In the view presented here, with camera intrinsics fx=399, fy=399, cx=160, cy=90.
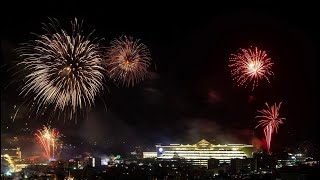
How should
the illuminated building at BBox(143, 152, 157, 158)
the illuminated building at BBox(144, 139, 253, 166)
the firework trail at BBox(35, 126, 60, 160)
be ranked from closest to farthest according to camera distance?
the firework trail at BBox(35, 126, 60, 160), the illuminated building at BBox(144, 139, 253, 166), the illuminated building at BBox(143, 152, 157, 158)

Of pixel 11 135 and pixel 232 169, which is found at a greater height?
pixel 11 135

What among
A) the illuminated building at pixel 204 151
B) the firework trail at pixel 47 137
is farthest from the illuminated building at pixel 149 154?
the firework trail at pixel 47 137

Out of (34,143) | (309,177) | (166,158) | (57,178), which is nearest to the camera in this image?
(309,177)

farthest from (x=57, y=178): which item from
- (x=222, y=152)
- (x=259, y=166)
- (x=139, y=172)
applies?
(x=222, y=152)

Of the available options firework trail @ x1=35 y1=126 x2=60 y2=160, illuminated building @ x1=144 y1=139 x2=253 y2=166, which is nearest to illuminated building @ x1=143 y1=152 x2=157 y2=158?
illuminated building @ x1=144 y1=139 x2=253 y2=166

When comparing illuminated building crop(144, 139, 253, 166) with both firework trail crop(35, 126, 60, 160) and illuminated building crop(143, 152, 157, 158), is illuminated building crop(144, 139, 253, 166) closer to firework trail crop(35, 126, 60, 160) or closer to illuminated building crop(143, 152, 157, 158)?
illuminated building crop(143, 152, 157, 158)

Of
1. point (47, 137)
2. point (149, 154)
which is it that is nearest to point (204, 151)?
point (149, 154)

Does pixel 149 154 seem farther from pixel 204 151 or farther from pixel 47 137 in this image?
pixel 47 137

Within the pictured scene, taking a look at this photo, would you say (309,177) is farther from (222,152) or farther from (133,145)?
(133,145)
